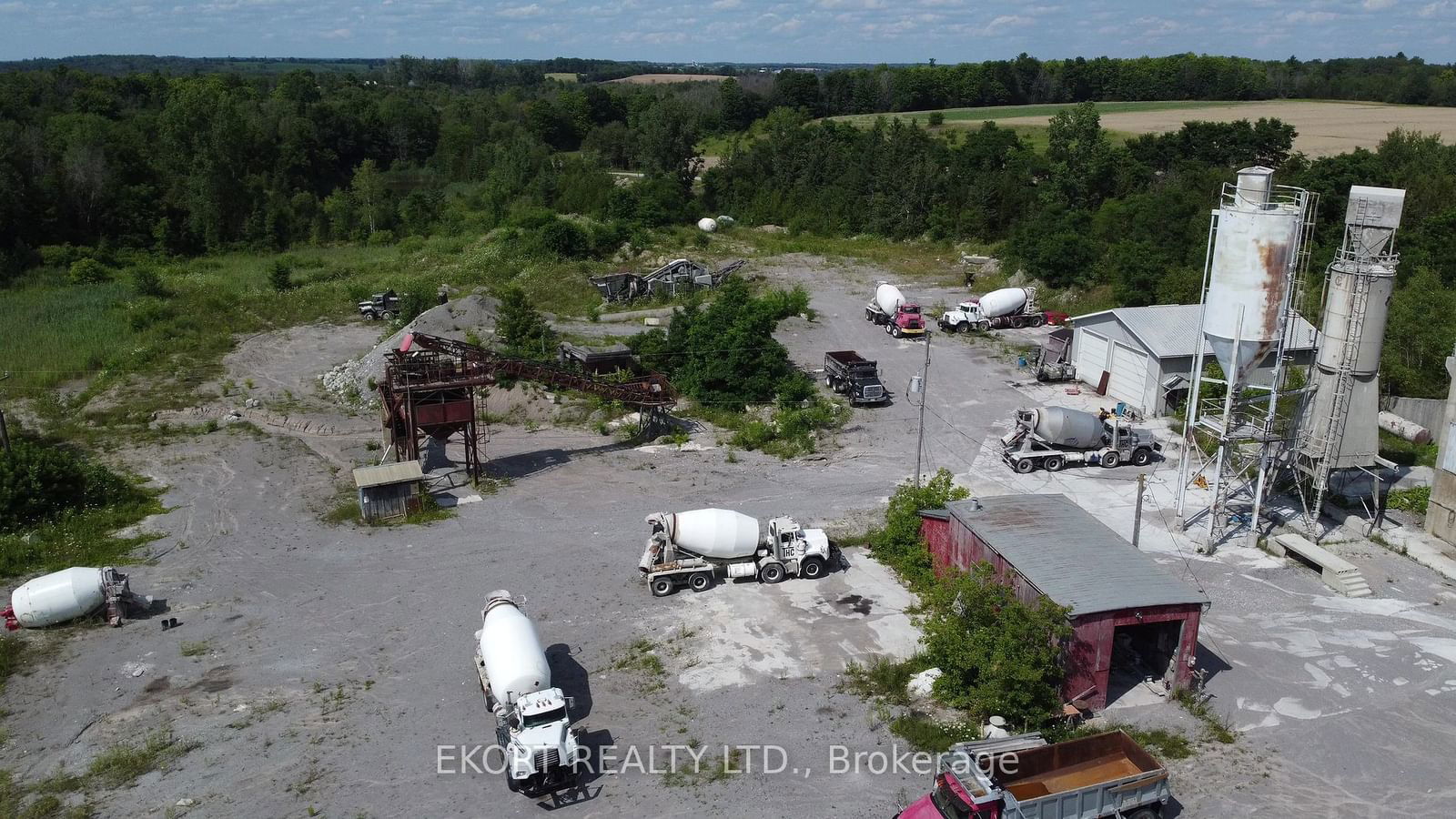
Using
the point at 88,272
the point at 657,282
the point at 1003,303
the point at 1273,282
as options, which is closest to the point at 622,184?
the point at 657,282

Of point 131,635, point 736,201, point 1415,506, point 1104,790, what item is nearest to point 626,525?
point 131,635

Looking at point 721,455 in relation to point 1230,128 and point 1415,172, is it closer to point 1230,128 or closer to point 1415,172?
point 1415,172

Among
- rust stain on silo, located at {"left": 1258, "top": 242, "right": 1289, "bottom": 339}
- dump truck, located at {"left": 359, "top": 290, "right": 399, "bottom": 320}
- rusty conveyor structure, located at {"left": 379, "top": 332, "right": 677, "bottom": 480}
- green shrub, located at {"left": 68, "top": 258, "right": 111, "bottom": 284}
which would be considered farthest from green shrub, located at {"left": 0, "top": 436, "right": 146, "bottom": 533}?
green shrub, located at {"left": 68, "top": 258, "right": 111, "bottom": 284}

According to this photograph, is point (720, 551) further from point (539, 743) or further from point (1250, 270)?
point (1250, 270)

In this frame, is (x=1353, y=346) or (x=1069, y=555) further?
(x=1353, y=346)

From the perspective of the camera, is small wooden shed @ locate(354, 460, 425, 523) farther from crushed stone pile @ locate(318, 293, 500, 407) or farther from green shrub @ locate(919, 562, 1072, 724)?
green shrub @ locate(919, 562, 1072, 724)

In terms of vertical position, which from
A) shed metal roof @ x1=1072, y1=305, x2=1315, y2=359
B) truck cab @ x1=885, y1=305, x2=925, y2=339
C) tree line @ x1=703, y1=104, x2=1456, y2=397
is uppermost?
tree line @ x1=703, y1=104, x2=1456, y2=397
